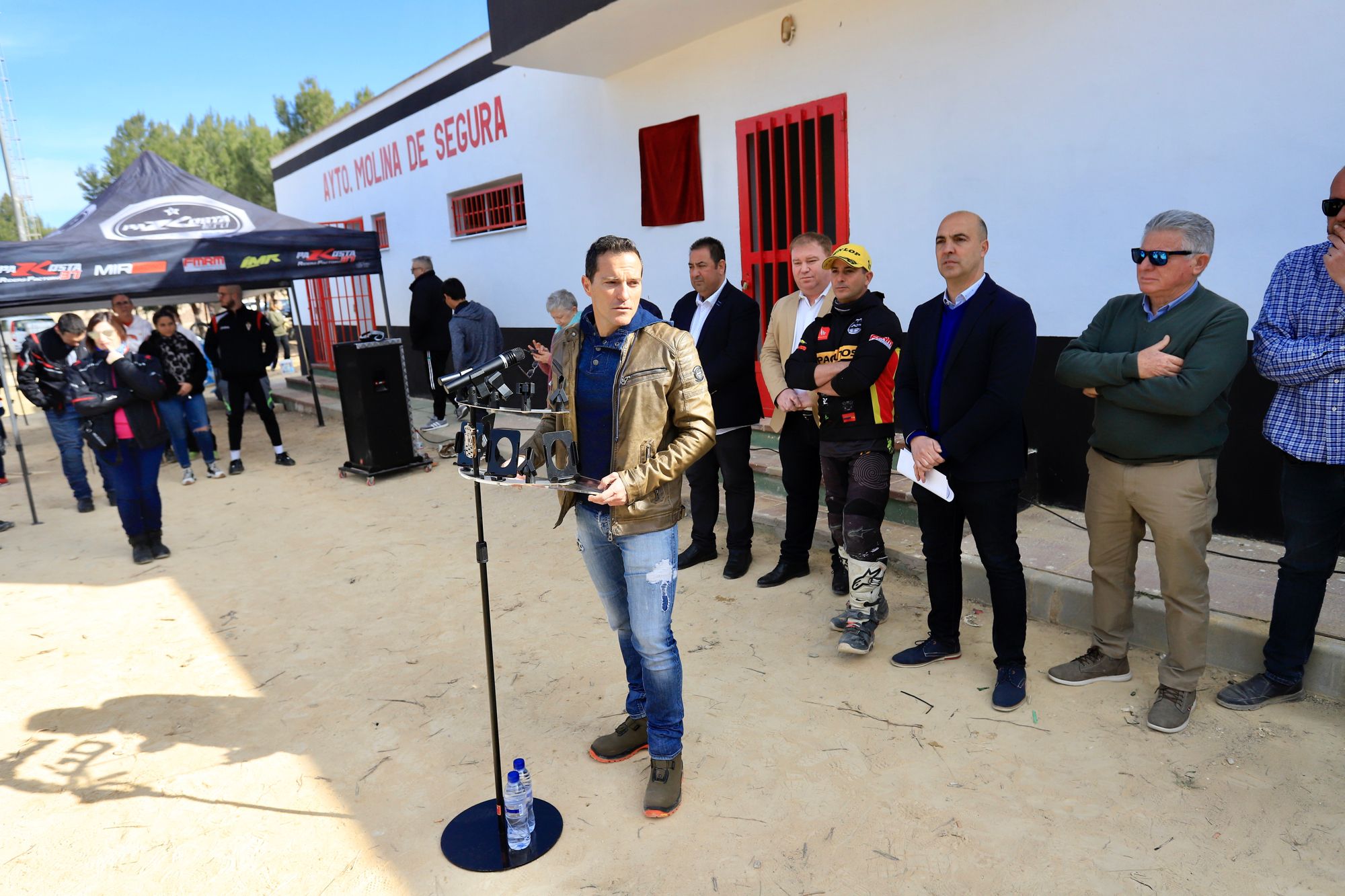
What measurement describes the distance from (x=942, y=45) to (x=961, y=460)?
3.30m

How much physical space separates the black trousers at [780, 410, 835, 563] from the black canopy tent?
19.7ft

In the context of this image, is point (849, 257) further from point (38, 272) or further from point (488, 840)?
point (38, 272)

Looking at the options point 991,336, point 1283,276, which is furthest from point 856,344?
point 1283,276

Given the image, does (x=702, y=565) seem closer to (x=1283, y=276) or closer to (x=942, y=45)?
(x=1283, y=276)

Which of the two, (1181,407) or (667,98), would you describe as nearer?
(1181,407)

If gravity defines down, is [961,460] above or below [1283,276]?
below

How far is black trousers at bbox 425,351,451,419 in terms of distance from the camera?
9742 mm

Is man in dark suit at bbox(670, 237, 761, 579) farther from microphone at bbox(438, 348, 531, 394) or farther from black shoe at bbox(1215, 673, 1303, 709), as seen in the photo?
black shoe at bbox(1215, 673, 1303, 709)

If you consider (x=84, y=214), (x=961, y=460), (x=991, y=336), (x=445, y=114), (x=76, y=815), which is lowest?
(x=76, y=815)

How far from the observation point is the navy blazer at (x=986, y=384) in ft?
10.2

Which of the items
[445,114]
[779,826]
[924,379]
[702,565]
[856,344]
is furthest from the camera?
[445,114]

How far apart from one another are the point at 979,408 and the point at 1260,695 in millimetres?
1548

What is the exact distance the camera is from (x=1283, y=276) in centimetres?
295

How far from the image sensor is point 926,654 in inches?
143
